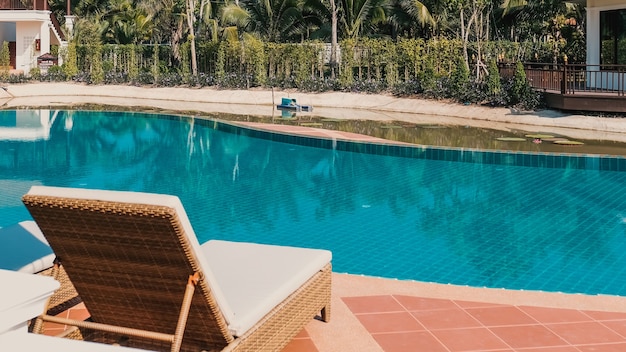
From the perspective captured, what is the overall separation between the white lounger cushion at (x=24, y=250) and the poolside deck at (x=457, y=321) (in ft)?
1.41

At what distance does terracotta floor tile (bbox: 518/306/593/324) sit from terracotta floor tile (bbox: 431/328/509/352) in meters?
0.50

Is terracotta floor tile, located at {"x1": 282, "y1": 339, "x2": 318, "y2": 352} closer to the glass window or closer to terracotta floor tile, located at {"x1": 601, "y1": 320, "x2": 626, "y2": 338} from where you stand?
terracotta floor tile, located at {"x1": 601, "y1": 320, "x2": 626, "y2": 338}

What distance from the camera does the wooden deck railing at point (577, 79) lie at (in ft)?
67.5

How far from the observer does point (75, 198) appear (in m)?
3.64

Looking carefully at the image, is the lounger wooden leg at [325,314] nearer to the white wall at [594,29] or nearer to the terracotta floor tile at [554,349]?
the terracotta floor tile at [554,349]

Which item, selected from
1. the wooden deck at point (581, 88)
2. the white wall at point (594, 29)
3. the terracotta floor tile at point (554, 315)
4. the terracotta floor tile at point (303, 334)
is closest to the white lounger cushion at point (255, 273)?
the terracotta floor tile at point (303, 334)

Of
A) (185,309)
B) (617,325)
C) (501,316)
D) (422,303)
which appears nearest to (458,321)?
(501,316)

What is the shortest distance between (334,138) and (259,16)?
19334 mm

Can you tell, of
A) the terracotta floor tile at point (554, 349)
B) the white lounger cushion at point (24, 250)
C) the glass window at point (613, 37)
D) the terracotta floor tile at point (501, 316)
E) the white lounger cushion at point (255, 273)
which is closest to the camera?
the white lounger cushion at point (255, 273)

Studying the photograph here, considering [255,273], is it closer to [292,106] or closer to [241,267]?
[241,267]

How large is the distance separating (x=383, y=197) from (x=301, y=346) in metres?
7.12

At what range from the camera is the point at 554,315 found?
5.27 meters

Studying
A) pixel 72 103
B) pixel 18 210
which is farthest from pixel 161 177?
pixel 72 103

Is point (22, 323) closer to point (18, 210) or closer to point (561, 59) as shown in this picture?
point (18, 210)
